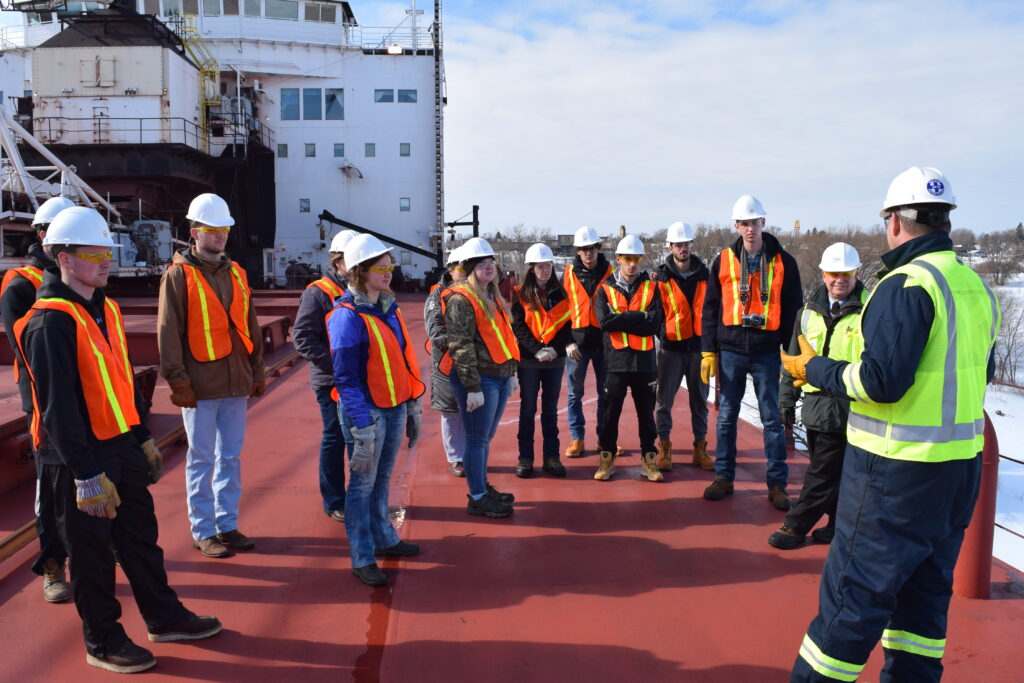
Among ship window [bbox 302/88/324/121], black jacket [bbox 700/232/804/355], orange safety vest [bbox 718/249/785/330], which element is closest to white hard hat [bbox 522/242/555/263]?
black jacket [bbox 700/232/804/355]

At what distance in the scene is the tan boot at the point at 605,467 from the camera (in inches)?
198

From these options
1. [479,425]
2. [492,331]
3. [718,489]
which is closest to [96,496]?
[479,425]

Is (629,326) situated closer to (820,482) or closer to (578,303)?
(578,303)

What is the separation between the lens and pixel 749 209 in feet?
15.0

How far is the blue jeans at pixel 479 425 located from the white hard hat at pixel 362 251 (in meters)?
1.18

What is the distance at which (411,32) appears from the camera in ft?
76.0

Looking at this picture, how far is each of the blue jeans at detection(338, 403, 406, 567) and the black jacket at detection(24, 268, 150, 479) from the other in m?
1.15

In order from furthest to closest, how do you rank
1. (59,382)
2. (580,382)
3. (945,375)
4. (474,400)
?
(580,382)
(474,400)
(59,382)
(945,375)

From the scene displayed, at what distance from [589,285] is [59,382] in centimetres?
356

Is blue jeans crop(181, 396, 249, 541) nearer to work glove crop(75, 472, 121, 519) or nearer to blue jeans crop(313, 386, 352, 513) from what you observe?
blue jeans crop(313, 386, 352, 513)

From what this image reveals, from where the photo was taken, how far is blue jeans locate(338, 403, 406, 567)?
11.1ft

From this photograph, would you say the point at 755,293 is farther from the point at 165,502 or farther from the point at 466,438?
the point at 165,502

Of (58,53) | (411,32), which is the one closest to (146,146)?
(58,53)

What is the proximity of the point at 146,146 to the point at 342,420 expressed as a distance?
18.6m
